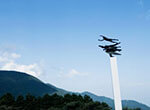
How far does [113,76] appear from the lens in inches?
569

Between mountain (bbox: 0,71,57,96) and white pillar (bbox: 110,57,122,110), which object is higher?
mountain (bbox: 0,71,57,96)

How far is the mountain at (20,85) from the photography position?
422 feet

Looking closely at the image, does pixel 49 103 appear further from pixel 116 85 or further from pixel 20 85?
pixel 20 85

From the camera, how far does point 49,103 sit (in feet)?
120

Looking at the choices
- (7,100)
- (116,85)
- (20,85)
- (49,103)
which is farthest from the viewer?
(20,85)

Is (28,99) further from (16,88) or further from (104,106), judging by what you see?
(16,88)

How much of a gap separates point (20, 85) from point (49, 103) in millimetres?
103165

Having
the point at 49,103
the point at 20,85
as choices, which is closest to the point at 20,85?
the point at 20,85

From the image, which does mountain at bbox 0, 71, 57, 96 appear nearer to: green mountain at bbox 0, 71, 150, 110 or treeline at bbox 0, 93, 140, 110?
green mountain at bbox 0, 71, 150, 110

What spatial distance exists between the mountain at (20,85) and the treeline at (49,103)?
304 feet

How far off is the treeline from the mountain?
9279cm

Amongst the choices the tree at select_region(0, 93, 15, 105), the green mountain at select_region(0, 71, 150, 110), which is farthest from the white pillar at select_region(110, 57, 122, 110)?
the green mountain at select_region(0, 71, 150, 110)

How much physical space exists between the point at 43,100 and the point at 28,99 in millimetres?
2211

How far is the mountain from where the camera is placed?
422ft
